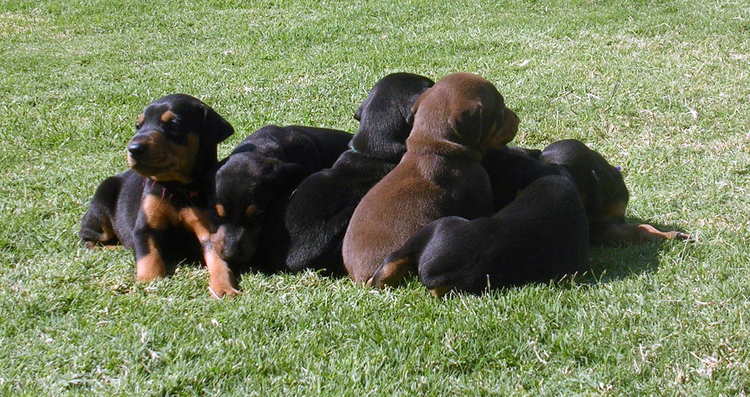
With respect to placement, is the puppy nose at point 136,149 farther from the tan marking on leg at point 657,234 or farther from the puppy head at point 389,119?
the tan marking on leg at point 657,234

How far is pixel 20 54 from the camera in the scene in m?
12.8

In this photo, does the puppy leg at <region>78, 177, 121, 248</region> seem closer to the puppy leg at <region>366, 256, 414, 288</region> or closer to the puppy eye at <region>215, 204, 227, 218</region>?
the puppy eye at <region>215, 204, 227, 218</region>

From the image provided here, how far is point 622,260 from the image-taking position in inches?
219

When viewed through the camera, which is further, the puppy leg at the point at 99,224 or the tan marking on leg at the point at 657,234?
the puppy leg at the point at 99,224

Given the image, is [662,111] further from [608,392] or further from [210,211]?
[608,392]

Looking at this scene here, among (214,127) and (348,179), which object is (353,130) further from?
(348,179)

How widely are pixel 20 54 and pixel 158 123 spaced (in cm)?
782

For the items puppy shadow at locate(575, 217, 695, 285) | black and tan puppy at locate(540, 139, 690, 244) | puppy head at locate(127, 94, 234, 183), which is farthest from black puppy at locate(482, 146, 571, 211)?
puppy head at locate(127, 94, 234, 183)

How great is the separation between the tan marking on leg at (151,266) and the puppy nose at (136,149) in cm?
63

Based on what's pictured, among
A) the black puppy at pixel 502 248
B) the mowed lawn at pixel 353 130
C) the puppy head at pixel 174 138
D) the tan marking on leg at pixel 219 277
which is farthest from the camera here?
the puppy head at pixel 174 138

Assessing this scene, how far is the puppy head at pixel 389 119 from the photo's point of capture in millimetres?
6086

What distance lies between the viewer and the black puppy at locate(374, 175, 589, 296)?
4.96 meters

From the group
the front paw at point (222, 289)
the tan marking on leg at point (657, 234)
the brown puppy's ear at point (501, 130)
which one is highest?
the brown puppy's ear at point (501, 130)

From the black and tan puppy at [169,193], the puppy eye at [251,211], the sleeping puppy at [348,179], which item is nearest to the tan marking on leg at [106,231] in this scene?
the black and tan puppy at [169,193]
